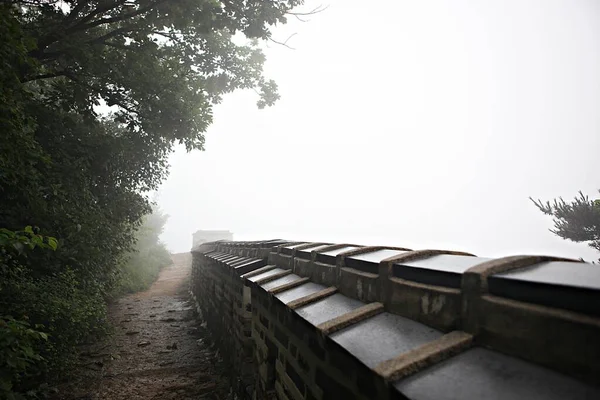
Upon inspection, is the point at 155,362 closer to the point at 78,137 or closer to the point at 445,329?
the point at 78,137

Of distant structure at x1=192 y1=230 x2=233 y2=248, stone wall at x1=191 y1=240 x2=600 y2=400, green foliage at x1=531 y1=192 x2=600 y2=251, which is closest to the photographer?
stone wall at x1=191 y1=240 x2=600 y2=400

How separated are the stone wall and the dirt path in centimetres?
342

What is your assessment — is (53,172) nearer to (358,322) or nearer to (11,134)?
(11,134)

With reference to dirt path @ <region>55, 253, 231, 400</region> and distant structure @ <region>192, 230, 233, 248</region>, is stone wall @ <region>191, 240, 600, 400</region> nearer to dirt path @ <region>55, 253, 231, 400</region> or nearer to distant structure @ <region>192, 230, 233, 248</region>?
dirt path @ <region>55, 253, 231, 400</region>

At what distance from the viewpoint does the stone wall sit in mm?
738

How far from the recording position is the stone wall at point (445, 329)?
29.0 inches

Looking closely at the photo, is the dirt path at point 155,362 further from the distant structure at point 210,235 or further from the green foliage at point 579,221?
the distant structure at point 210,235

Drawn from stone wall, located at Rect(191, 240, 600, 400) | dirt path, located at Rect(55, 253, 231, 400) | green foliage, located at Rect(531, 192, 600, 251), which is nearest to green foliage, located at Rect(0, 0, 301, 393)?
dirt path, located at Rect(55, 253, 231, 400)

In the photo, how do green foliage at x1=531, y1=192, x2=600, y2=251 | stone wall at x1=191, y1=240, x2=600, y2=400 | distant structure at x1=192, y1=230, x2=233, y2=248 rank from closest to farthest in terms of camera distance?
stone wall at x1=191, y1=240, x2=600, y2=400 < green foliage at x1=531, y1=192, x2=600, y2=251 < distant structure at x1=192, y1=230, x2=233, y2=248

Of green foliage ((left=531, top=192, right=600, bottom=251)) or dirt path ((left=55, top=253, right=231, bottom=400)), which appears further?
green foliage ((left=531, top=192, right=600, bottom=251))

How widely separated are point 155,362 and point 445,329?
622cm

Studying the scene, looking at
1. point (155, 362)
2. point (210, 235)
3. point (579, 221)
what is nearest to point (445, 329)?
point (155, 362)

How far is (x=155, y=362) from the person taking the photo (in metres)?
5.69

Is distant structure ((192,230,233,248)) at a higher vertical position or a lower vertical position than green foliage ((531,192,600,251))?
lower
